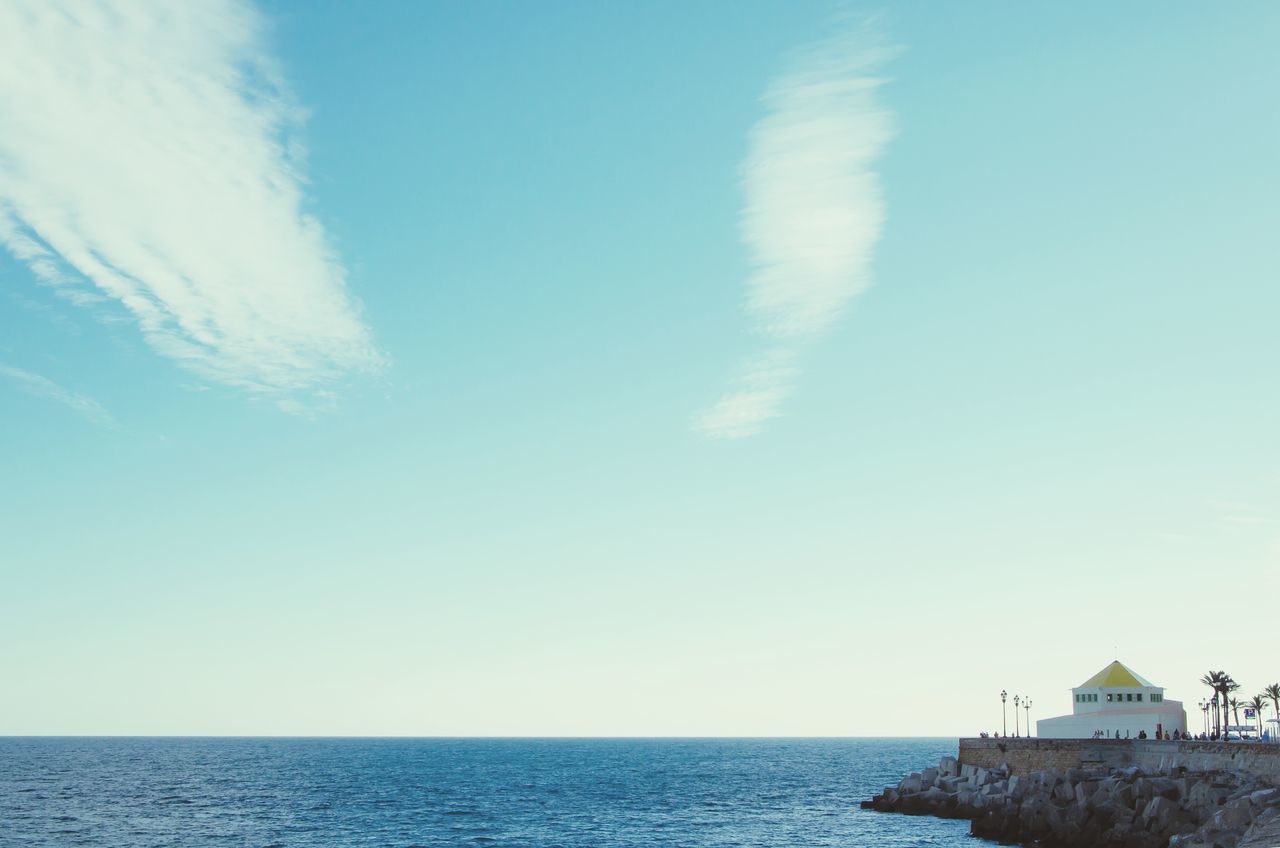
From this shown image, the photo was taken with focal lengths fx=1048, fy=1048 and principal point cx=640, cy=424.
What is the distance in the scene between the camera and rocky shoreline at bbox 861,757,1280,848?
45.7 meters

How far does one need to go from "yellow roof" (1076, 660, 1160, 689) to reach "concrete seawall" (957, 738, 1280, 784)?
10.3 meters

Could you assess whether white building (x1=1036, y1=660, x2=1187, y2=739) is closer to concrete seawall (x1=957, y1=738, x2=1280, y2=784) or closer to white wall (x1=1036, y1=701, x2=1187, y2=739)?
white wall (x1=1036, y1=701, x2=1187, y2=739)

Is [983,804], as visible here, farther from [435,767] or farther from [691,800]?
[435,767]

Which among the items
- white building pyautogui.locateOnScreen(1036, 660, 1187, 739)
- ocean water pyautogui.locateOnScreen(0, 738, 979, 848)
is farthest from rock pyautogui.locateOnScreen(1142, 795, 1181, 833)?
white building pyautogui.locateOnScreen(1036, 660, 1187, 739)

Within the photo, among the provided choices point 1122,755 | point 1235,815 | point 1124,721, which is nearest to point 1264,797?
point 1235,815

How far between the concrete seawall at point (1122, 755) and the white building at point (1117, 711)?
663cm

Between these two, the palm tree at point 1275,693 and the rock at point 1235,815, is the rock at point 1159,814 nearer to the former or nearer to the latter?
the rock at point 1235,815

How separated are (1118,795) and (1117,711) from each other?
24793 millimetres

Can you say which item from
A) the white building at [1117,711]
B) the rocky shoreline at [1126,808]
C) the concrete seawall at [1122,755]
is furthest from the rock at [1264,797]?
the white building at [1117,711]

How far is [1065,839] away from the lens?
185ft

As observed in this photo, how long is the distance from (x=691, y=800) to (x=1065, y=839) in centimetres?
4509

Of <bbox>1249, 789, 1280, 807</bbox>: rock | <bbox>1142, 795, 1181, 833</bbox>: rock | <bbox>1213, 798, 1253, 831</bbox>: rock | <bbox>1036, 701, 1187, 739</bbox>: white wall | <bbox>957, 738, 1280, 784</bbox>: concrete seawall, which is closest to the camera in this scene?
<bbox>1213, 798, 1253, 831</bbox>: rock

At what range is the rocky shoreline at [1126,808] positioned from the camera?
4566 centimetres

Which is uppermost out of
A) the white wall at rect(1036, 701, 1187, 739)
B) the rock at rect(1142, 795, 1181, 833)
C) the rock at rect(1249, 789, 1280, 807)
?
the white wall at rect(1036, 701, 1187, 739)
